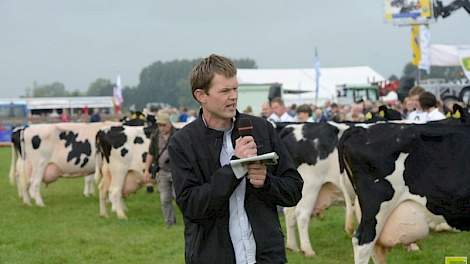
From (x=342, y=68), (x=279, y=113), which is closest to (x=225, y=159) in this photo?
(x=279, y=113)

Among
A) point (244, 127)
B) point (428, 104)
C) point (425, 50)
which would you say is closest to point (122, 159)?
point (428, 104)

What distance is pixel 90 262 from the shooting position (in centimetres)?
917

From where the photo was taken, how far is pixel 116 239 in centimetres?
1088

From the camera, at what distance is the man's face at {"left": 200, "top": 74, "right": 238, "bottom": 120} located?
3.44 m

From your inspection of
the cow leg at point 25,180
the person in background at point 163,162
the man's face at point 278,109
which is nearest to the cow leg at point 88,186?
the cow leg at point 25,180

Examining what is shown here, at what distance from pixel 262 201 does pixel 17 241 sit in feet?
26.7

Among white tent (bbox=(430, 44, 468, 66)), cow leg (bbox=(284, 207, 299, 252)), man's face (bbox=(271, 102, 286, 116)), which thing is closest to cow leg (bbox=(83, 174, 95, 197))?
man's face (bbox=(271, 102, 286, 116))

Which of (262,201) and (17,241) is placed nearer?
(262,201)

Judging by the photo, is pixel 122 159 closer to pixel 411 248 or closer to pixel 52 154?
pixel 52 154

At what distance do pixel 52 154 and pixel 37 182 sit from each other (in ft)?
2.33

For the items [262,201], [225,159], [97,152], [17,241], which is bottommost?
[17,241]

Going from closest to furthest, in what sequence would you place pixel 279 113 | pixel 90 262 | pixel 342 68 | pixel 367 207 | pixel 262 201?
pixel 262 201 → pixel 367 207 → pixel 90 262 → pixel 279 113 → pixel 342 68

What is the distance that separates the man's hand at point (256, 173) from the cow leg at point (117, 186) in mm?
10166

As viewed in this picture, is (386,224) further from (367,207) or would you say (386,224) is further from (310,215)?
(310,215)
